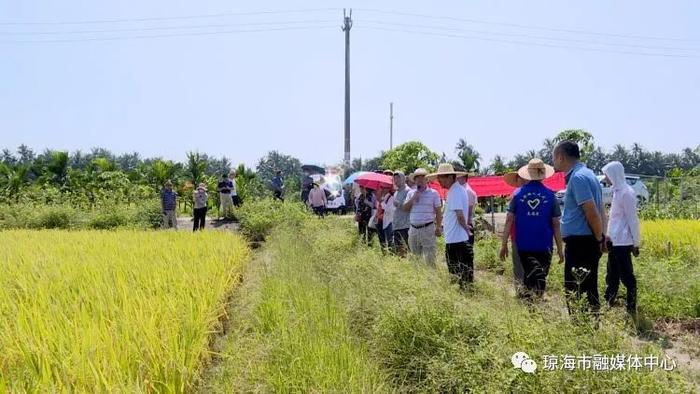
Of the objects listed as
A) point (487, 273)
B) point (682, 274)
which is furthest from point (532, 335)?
point (487, 273)

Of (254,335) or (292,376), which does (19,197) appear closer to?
(254,335)

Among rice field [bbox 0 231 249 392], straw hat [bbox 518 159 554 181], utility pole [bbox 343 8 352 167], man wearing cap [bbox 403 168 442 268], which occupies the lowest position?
rice field [bbox 0 231 249 392]

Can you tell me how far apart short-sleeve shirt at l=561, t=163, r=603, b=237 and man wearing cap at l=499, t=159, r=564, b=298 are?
0.94ft

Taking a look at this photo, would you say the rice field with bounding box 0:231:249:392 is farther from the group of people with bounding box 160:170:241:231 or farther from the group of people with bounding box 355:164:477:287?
the group of people with bounding box 160:170:241:231

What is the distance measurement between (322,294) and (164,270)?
2.14 meters

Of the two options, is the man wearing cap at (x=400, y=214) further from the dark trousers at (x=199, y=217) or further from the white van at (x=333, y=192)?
the white van at (x=333, y=192)

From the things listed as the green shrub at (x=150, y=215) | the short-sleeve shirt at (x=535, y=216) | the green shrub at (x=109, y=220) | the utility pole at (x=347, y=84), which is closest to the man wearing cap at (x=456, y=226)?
the short-sleeve shirt at (x=535, y=216)

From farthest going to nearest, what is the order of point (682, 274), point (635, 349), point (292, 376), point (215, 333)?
point (682, 274)
point (215, 333)
point (292, 376)
point (635, 349)

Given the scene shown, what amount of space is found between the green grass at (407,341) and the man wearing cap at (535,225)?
449 mm

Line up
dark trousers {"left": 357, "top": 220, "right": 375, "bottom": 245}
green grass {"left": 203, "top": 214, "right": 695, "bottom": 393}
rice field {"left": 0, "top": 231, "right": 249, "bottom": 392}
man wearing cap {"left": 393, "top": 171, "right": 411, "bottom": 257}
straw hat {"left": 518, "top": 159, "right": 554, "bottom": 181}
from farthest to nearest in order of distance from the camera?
dark trousers {"left": 357, "top": 220, "right": 375, "bottom": 245} < man wearing cap {"left": 393, "top": 171, "right": 411, "bottom": 257} < straw hat {"left": 518, "top": 159, "right": 554, "bottom": 181} < rice field {"left": 0, "top": 231, "right": 249, "bottom": 392} < green grass {"left": 203, "top": 214, "right": 695, "bottom": 393}

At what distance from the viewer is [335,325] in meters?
3.65

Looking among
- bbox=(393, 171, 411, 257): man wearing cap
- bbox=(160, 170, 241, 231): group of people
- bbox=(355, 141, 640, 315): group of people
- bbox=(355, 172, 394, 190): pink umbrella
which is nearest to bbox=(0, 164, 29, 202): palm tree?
bbox=(160, 170, 241, 231): group of people

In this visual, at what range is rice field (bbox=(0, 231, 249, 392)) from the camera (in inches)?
111

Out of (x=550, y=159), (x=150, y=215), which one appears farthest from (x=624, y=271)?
(x=550, y=159)
